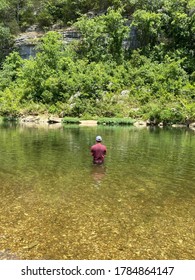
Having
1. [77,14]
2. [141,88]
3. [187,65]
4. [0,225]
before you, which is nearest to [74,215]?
[0,225]

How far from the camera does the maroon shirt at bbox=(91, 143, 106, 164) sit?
56.2 ft

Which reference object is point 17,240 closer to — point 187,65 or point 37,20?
point 187,65

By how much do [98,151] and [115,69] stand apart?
167ft

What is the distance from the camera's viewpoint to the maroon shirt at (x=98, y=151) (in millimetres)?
17141

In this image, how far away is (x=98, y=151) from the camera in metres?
17.5

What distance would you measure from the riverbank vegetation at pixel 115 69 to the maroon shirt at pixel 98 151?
3465cm

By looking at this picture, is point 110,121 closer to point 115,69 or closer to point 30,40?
point 115,69

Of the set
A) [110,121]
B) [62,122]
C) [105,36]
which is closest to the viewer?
[110,121]

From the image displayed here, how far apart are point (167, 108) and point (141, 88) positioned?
35.0 feet

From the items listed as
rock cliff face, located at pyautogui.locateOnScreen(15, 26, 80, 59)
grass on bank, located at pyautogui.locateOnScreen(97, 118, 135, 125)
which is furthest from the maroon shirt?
rock cliff face, located at pyautogui.locateOnScreen(15, 26, 80, 59)

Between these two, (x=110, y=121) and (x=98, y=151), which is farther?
(x=110, y=121)

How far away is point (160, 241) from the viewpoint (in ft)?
27.6

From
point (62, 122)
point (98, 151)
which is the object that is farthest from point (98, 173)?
point (62, 122)

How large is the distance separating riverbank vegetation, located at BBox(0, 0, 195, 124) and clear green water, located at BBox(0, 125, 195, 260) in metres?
35.5
